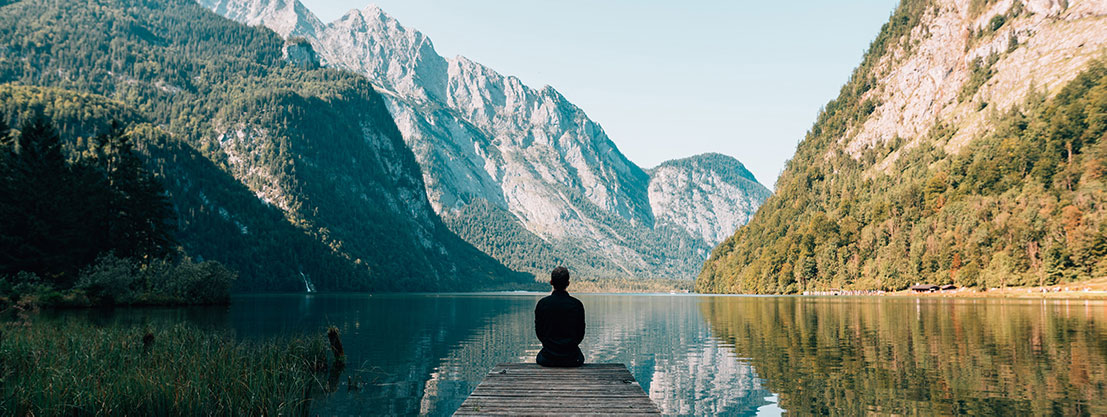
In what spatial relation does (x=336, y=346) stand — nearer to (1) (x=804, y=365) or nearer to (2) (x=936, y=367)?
(1) (x=804, y=365)

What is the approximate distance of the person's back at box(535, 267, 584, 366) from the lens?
51.2 ft

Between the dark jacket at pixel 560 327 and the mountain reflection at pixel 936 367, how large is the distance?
937 cm

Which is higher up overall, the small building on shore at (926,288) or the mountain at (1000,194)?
the mountain at (1000,194)

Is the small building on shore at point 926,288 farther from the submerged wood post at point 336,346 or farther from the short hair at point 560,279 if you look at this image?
the short hair at point 560,279

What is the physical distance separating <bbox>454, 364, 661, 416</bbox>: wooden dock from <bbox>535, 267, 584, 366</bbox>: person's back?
308 millimetres

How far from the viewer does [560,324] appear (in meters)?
15.8

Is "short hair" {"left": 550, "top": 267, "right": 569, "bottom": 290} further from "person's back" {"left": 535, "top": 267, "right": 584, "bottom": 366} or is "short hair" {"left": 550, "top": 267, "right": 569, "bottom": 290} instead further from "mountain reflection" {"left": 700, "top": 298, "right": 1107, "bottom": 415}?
"mountain reflection" {"left": 700, "top": 298, "right": 1107, "bottom": 415}

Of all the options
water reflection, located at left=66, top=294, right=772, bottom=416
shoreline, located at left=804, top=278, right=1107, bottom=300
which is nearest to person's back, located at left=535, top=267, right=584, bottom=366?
water reflection, located at left=66, top=294, right=772, bottom=416

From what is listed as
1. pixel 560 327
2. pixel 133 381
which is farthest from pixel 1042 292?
pixel 133 381

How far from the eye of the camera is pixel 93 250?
258 feet

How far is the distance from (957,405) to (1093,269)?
11490 cm

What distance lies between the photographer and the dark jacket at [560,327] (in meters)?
15.6

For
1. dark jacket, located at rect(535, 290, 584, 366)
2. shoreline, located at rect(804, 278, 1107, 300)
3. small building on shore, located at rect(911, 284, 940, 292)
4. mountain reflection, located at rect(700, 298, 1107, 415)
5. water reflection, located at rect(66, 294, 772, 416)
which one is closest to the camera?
dark jacket, located at rect(535, 290, 584, 366)

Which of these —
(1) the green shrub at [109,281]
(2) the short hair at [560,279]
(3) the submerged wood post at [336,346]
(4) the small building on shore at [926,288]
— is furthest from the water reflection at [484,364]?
(4) the small building on shore at [926,288]
